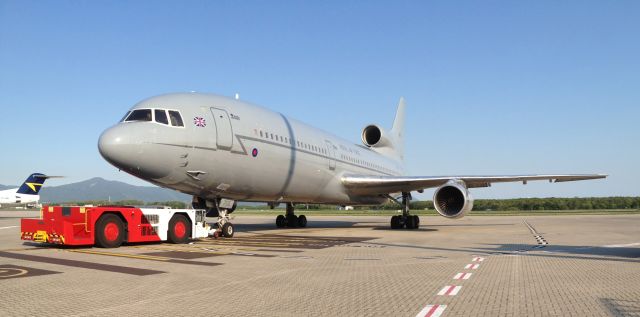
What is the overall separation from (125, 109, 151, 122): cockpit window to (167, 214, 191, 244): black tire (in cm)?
321

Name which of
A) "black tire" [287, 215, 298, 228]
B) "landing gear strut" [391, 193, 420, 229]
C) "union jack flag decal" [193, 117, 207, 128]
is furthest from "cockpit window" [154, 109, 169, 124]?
"landing gear strut" [391, 193, 420, 229]

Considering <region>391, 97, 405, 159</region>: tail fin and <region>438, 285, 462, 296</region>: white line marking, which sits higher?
<region>391, 97, 405, 159</region>: tail fin

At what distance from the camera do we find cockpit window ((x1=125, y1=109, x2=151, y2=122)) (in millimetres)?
15214

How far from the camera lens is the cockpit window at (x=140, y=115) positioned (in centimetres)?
1521

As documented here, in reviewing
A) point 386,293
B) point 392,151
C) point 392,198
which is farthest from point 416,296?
point 392,151

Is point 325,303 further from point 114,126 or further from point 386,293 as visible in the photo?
point 114,126

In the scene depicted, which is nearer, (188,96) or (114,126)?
(114,126)

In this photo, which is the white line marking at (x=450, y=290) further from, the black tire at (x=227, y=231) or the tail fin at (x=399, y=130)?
the tail fin at (x=399, y=130)

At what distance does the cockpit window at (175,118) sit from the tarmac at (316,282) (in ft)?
12.9

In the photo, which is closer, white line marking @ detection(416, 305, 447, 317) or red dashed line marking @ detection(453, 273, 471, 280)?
white line marking @ detection(416, 305, 447, 317)

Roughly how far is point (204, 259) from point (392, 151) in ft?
90.1

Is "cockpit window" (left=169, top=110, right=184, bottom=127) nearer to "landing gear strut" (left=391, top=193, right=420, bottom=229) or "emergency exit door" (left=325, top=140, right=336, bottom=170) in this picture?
"emergency exit door" (left=325, top=140, right=336, bottom=170)

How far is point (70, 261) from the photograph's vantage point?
1077cm

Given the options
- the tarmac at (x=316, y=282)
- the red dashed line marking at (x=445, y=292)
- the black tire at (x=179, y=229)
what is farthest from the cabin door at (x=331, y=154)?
the red dashed line marking at (x=445, y=292)
